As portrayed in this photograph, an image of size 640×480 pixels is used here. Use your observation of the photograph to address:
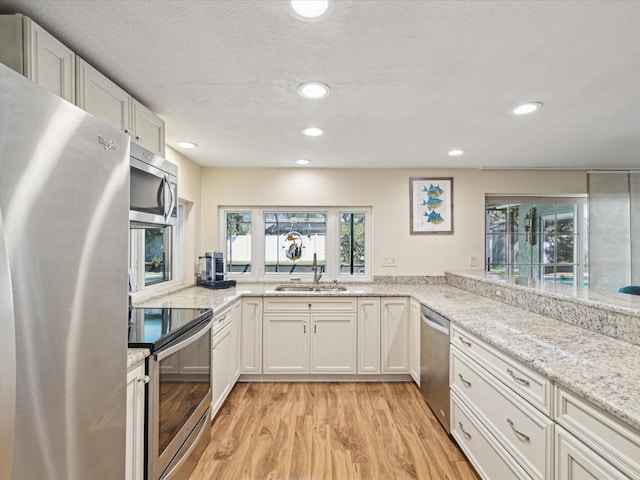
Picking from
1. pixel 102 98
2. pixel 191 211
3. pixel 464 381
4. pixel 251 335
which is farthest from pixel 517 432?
pixel 191 211

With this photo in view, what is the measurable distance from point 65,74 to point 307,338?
258 centimetres

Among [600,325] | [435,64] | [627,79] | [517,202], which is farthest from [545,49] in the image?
[517,202]

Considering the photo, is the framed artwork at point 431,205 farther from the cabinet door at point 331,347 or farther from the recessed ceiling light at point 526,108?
the recessed ceiling light at point 526,108

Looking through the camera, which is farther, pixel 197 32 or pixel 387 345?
pixel 387 345

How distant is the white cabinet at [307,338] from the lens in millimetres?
3111

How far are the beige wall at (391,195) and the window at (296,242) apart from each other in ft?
0.50

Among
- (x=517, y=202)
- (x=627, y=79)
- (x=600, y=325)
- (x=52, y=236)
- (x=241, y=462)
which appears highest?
(x=627, y=79)

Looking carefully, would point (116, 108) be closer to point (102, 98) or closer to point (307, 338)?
point (102, 98)

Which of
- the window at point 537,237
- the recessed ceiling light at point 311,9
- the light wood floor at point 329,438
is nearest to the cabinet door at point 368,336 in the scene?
the light wood floor at point 329,438

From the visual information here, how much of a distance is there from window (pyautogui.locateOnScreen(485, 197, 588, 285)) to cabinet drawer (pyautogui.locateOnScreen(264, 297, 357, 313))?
1.91 m

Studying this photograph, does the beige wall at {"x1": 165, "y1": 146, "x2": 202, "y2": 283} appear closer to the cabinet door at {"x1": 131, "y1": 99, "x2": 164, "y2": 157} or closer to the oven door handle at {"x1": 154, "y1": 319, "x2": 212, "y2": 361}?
the cabinet door at {"x1": 131, "y1": 99, "x2": 164, "y2": 157}

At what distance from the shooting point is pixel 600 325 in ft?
5.45

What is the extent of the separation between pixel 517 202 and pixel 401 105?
2617 millimetres

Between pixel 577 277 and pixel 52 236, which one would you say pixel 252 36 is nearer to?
pixel 52 236
